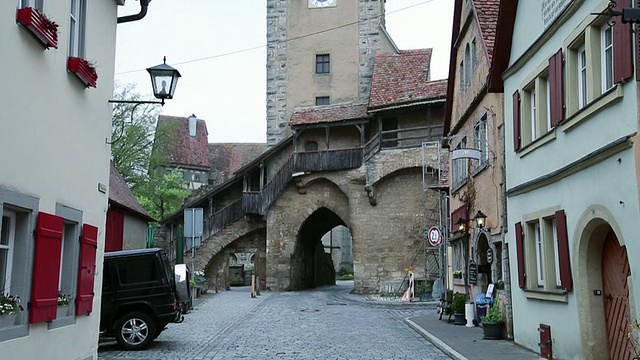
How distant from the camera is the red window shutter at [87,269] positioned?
9.45 metres

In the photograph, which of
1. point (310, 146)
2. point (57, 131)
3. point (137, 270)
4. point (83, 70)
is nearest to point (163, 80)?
point (83, 70)

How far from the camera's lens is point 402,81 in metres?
37.3

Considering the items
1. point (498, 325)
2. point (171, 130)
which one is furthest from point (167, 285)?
point (171, 130)

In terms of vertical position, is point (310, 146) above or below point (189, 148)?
below

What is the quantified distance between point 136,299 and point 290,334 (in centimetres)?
444

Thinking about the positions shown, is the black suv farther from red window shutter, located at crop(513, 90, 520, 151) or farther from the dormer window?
the dormer window

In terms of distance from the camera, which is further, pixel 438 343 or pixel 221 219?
pixel 221 219

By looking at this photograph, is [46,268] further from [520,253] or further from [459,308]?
[459,308]

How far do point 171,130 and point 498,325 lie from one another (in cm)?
3661

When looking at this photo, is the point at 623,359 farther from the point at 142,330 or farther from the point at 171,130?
the point at 171,130

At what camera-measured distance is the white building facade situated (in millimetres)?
→ 8797

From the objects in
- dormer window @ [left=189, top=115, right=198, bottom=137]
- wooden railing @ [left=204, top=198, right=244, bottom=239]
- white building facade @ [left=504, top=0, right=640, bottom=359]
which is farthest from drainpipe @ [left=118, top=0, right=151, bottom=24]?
dormer window @ [left=189, top=115, right=198, bottom=137]

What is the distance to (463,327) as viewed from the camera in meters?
17.6

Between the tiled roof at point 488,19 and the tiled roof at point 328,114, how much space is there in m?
18.9
